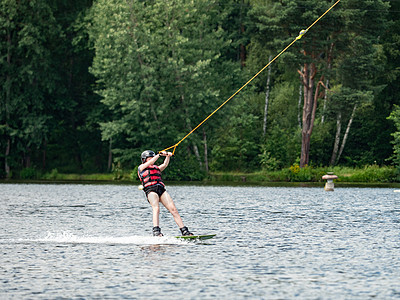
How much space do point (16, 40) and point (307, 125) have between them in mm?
20645

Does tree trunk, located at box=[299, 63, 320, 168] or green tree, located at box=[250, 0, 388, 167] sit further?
tree trunk, located at box=[299, 63, 320, 168]

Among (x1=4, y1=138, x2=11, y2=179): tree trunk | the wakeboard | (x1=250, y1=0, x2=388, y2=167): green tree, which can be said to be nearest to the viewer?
the wakeboard

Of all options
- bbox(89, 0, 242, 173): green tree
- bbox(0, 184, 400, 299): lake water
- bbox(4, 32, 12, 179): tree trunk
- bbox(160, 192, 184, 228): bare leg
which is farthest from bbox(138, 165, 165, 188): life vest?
bbox(4, 32, 12, 179): tree trunk

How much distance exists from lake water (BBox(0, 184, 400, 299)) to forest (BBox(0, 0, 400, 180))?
2868 centimetres

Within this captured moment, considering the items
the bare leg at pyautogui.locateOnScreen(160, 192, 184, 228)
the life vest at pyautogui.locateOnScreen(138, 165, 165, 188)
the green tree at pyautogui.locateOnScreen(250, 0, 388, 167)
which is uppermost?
the green tree at pyautogui.locateOnScreen(250, 0, 388, 167)

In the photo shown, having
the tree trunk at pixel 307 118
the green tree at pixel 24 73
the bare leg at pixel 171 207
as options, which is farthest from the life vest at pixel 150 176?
the green tree at pixel 24 73

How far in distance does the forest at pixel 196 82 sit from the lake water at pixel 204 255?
94.1 feet

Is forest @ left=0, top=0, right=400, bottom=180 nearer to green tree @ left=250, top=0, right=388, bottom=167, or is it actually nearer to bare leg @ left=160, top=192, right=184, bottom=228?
green tree @ left=250, top=0, right=388, bottom=167

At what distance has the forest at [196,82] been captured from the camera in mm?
52594

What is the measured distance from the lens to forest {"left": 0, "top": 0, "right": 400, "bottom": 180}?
52.6 meters

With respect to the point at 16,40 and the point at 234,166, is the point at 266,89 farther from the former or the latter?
the point at 16,40

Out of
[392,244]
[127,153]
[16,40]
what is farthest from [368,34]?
[392,244]

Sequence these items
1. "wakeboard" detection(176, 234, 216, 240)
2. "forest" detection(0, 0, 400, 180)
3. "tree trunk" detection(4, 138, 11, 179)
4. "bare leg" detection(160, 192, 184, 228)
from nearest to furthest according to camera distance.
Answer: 1. "wakeboard" detection(176, 234, 216, 240)
2. "bare leg" detection(160, 192, 184, 228)
3. "forest" detection(0, 0, 400, 180)
4. "tree trunk" detection(4, 138, 11, 179)

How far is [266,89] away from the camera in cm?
6266
